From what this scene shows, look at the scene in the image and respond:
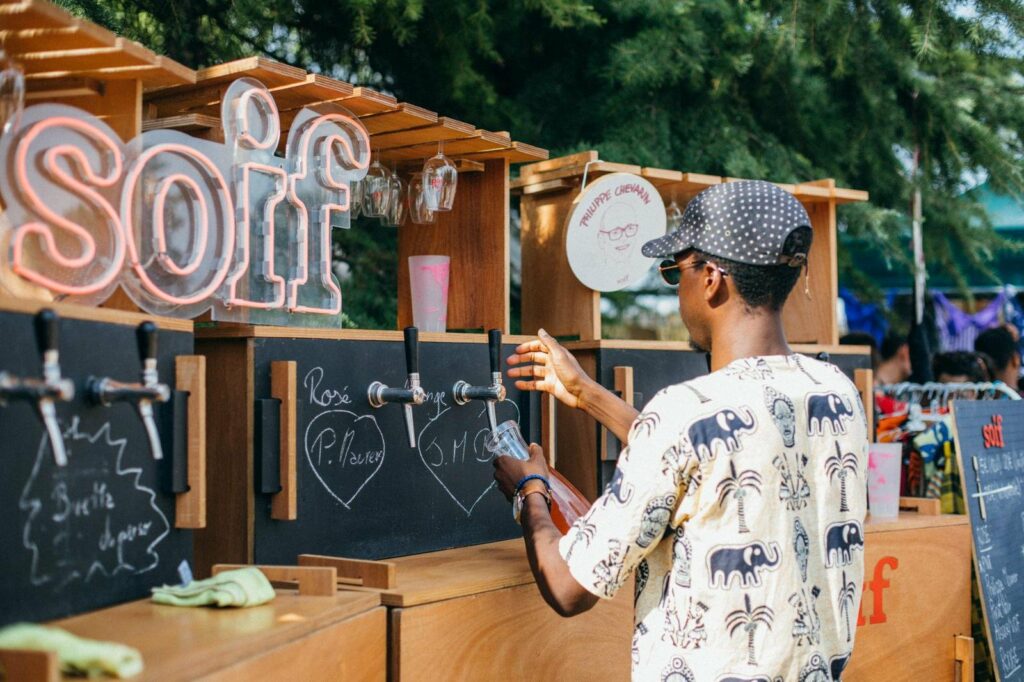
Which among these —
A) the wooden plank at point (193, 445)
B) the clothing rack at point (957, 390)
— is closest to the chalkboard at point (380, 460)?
the wooden plank at point (193, 445)

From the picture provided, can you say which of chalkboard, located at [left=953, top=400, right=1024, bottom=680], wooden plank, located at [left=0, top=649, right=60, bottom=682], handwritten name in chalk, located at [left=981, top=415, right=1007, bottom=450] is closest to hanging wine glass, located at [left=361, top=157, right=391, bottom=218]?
wooden plank, located at [left=0, top=649, right=60, bottom=682]

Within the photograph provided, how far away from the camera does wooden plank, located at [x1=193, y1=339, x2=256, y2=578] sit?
204 centimetres

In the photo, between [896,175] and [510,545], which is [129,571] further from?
[896,175]

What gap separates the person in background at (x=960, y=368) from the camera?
445 centimetres

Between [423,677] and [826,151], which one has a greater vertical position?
[826,151]

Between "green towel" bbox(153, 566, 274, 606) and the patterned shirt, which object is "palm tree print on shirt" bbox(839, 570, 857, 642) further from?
"green towel" bbox(153, 566, 274, 606)

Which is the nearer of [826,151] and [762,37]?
[762,37]

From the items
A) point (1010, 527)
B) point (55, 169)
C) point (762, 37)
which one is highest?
point (762, 37)

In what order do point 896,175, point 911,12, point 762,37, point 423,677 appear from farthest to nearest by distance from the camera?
point 896,175, point 762,37, point 911,12, point 423,677

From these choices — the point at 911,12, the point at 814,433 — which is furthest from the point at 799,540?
the point at 911,12

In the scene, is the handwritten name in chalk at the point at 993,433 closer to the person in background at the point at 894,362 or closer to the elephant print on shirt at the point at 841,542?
the person in background at the point at 894,362

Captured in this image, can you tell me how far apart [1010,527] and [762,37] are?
78.9 inches

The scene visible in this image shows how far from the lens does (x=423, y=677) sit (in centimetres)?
190

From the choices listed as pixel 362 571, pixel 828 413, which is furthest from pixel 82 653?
pixel 828 413
